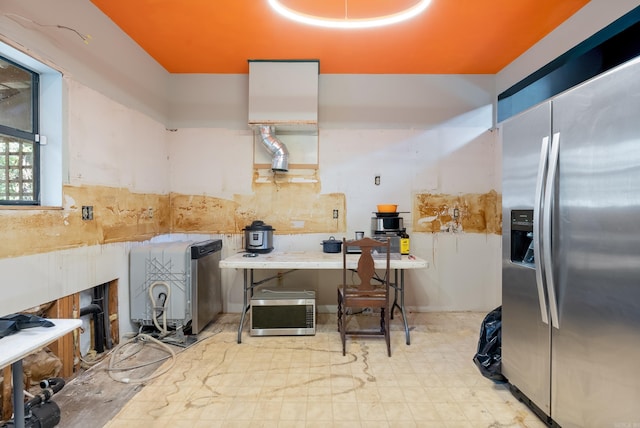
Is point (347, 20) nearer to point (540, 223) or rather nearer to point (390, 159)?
point (540, 223)

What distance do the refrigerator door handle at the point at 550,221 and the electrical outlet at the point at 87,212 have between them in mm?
3145

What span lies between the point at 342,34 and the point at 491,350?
2975mm

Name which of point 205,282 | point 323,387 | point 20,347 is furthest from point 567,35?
point 20,347

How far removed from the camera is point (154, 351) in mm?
2869

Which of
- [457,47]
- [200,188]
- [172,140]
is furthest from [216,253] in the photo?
[457,47]

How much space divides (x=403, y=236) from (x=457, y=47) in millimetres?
1986

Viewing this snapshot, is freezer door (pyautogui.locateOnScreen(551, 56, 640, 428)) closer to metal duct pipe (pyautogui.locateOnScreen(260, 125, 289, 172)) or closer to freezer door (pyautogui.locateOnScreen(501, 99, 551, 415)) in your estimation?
freezer door (pyautogui.locateOnScreen(501, 99, 551, 415))

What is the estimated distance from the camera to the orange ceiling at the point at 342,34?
2.54 m

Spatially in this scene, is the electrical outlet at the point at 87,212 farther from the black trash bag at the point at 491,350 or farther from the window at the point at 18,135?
the black trash bag at the point at 491,350

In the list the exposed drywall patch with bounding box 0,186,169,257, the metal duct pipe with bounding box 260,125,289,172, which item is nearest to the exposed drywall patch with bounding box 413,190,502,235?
the metal duct pipe with bounding box 260,125,289,172

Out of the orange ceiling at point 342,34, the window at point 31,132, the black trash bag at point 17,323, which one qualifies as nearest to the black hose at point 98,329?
the window at point 31,132

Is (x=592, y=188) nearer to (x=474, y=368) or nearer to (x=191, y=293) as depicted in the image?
(x=474, y=368)

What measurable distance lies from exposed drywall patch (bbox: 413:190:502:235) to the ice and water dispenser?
6.05 ft

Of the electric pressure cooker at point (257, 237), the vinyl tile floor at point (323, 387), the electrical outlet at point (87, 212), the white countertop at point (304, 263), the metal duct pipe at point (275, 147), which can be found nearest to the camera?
the vinyl tile floor at point (323, 387)
